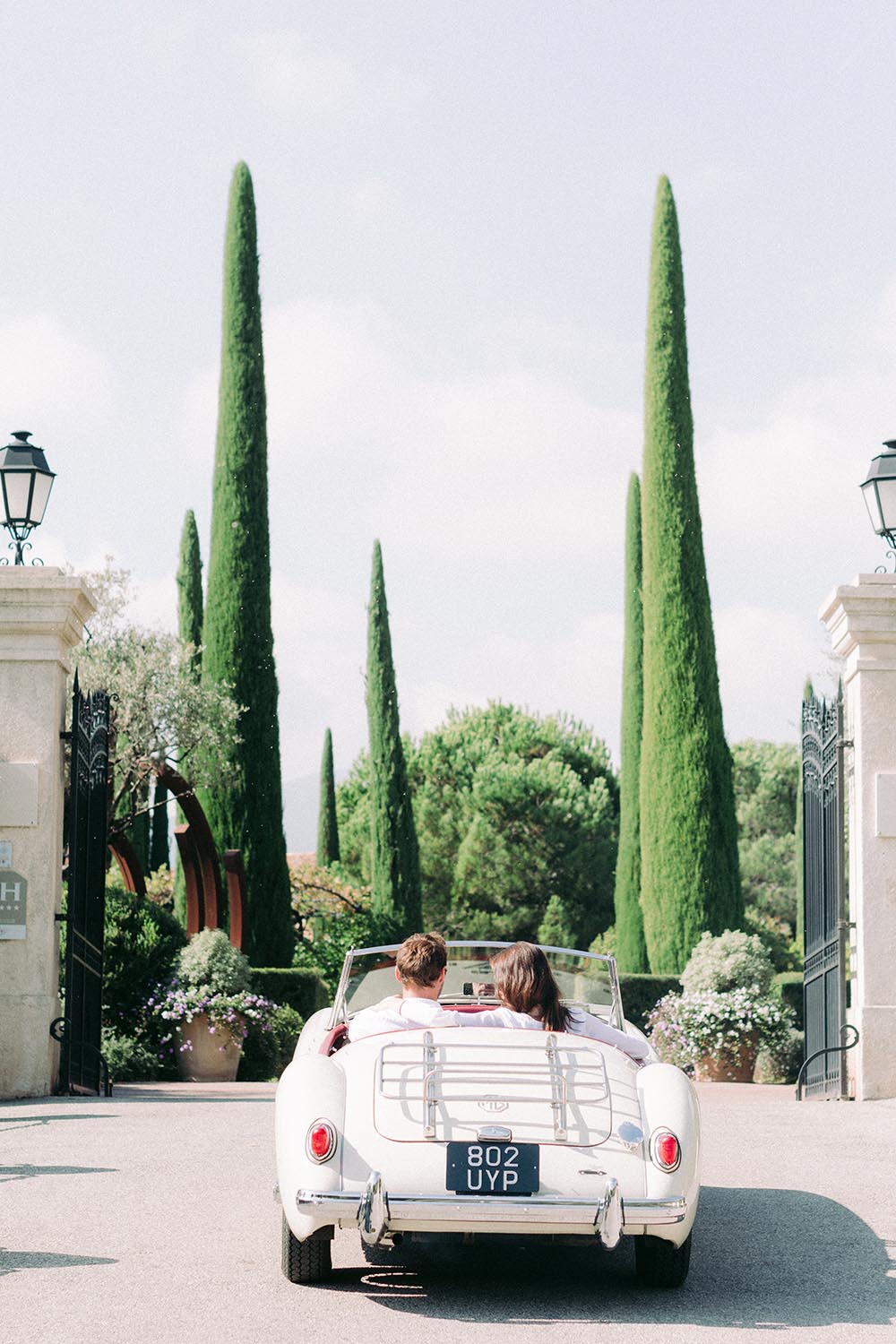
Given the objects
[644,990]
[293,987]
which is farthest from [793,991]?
[293,987]

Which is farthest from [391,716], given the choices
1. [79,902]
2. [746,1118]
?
[746,1118]

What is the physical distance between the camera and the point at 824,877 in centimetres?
1140

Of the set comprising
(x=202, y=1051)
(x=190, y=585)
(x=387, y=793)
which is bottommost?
(x=202, y=1051)

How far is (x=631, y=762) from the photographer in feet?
102

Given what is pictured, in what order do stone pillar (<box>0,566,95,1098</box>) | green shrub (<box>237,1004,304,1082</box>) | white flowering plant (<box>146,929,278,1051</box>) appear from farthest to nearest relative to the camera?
A: green shrub (<box>237,1004,304,1082</box>) < white flowering plant (<box>146,929,278,1051</box>) < stone pillar (<box>0,566,95,1098</box>)

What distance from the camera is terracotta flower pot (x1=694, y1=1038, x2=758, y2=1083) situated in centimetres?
1655

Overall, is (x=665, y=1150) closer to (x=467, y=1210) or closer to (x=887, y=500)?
(x=467, y=1210)

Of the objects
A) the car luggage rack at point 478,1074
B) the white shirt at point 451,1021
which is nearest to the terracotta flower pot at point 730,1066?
the white shirt at point 451,1021

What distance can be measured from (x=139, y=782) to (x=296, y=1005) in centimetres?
397

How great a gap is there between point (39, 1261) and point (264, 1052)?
11.6m

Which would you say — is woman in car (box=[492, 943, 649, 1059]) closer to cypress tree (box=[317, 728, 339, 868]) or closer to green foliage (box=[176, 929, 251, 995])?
green foliage (box=[176, 929, 251, 995])

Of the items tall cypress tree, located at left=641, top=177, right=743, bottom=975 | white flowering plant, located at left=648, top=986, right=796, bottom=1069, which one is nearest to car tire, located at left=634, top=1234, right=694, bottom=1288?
white flowering plant, located at left=648, top=986, right=796, bottom=1069

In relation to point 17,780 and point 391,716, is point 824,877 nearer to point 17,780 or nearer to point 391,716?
point 17,780

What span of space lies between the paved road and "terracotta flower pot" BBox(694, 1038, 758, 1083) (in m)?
8.69
